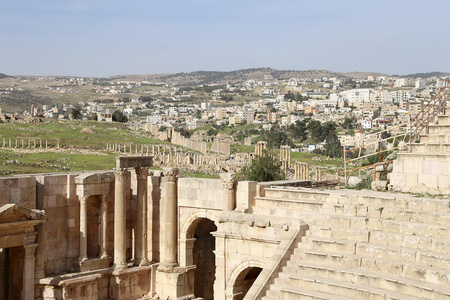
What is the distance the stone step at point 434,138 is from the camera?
22250mm

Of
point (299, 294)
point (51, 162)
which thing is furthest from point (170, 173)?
point (51, 162)

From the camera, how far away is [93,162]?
52562 mm

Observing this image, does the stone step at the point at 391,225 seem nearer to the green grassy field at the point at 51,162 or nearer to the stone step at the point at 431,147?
the stone step at the point at 431,147

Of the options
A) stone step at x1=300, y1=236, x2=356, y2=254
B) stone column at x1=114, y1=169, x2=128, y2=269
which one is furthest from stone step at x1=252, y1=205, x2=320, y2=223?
stone column at x1=114, y1=169, x2=128, y2=269

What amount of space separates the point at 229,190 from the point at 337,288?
296 inches

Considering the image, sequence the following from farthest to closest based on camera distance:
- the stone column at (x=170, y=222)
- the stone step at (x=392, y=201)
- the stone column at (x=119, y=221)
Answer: the stone column at (x=170, y=222) → the stone column at (x=119, y=221) → the stone step at (x=392, y=201)

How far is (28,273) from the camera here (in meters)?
23.0

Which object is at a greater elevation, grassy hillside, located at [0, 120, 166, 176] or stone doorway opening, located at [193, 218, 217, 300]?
grassy hillside, located at [0, 120, 166, 176]

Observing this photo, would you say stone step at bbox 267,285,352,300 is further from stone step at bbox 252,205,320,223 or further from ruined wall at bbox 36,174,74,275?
ruined wall at bbox 36,174,74,275

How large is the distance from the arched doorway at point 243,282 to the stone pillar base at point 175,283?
2765mm

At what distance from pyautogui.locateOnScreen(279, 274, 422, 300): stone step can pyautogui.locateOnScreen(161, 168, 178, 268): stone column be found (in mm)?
7754

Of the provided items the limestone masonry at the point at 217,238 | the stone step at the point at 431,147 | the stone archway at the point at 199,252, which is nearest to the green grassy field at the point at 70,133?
the stone archway at the point at 199,252

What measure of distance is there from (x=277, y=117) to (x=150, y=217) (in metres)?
163

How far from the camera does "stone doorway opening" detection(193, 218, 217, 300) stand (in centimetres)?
2839
